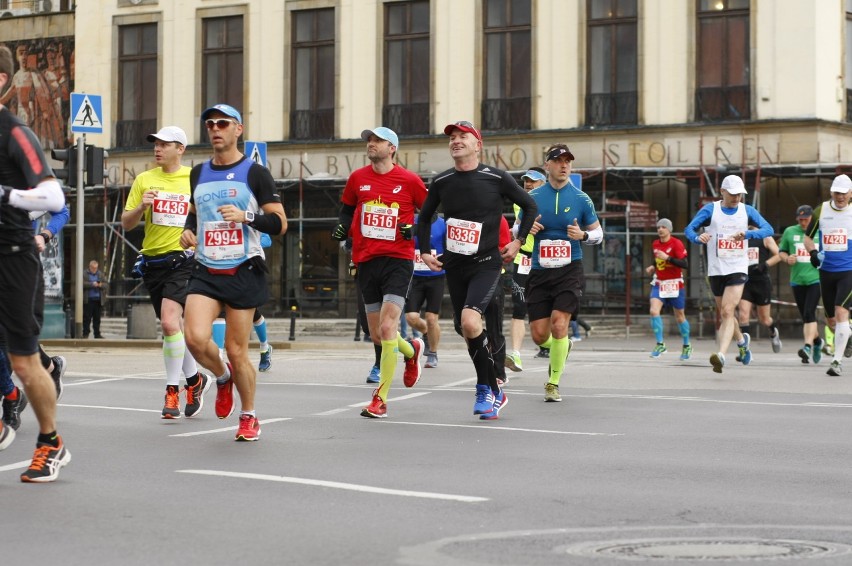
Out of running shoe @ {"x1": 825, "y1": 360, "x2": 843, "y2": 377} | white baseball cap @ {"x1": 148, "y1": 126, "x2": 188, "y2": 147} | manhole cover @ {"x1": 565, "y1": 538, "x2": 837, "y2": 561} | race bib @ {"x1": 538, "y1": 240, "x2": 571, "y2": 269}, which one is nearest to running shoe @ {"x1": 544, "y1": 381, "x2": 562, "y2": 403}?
race bib @ {"x1": 538, "y1": 240, "x2": 571, "y2": 269}

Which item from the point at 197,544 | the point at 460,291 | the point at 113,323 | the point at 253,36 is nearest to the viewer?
the point at 197,544

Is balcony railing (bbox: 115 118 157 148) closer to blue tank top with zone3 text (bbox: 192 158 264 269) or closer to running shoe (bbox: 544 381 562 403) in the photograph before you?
running shoe (bbox: 544 381 562 403)

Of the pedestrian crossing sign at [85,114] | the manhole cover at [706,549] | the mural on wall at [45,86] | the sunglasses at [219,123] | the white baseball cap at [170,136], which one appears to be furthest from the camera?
the mural on wall at [45,86]

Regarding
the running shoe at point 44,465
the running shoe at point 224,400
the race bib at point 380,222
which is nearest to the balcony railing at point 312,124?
the race bib at point 380,222

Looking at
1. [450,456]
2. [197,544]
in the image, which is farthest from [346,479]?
[197,544]

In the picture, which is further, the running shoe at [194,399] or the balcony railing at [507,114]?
the balcony railing at [507,114]

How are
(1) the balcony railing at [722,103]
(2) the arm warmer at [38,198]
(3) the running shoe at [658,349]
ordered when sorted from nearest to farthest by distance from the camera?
1. (2) the arm warmer at [38,198]
2. (3) the running shoe at [658,349]
3. (1) the balcony railing at [722,103]

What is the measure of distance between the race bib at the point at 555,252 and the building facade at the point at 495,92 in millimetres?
20296

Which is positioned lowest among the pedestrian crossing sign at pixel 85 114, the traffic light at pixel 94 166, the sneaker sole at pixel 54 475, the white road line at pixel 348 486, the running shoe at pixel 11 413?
the white road line at pixel 348 486

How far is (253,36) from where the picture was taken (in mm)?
39094

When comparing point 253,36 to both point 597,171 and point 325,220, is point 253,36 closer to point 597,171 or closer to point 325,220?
point 325,220

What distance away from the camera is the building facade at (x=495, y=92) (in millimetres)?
33562

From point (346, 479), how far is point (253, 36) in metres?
32.3

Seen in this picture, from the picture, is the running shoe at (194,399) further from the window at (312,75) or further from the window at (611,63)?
the window at (312,75)
